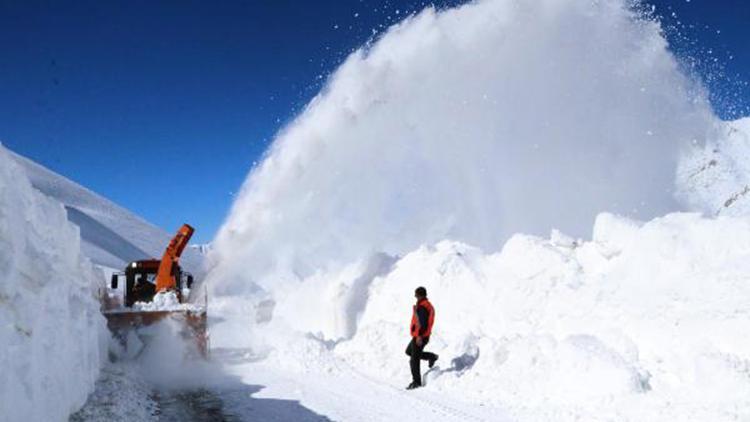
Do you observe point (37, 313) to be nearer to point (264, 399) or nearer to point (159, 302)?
point (264, 399)

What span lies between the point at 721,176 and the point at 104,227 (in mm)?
64938

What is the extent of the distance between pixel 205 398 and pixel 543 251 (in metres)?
7.51

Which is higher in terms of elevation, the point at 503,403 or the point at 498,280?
the point at 498,280

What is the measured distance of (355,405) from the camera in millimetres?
8305

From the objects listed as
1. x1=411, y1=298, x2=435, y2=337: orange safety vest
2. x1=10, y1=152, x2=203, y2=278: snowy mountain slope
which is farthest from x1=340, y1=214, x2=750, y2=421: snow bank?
x1=10, y1=152, x2=203, y2=278: snowy mountain slope

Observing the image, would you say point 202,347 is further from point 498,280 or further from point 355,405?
point 498,280

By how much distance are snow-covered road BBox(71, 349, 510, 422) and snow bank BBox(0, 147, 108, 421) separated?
66 cm

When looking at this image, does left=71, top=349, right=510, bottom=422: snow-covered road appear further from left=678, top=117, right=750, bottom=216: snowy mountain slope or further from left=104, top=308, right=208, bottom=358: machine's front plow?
left=678, top=117, right=750, bottom=216: snowy mountain slope

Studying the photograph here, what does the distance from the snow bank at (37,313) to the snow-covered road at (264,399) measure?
661mm

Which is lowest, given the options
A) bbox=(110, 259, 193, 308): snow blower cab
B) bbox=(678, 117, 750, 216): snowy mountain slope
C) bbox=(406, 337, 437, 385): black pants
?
bbox=(406, 337, 437, 385): black pants

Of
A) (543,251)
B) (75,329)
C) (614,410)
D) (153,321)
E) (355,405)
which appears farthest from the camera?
(543,251)

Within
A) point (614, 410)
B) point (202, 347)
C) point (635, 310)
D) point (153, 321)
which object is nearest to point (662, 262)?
point (635, 310)

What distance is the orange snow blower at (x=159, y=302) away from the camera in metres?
12.0

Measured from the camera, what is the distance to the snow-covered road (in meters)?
7.56
